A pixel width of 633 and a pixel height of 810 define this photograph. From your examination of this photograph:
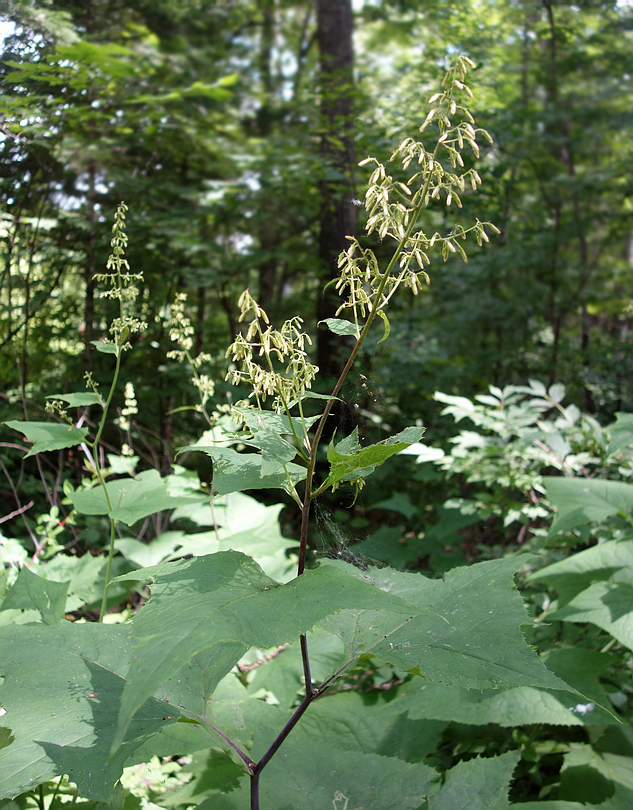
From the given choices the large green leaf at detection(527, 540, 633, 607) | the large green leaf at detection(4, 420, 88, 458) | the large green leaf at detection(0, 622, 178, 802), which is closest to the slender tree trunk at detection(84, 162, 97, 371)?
the large green leaf at detection(4, 420, 88, 458)

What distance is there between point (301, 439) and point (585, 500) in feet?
4.22

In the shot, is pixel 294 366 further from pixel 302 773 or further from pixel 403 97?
pixel 403 97

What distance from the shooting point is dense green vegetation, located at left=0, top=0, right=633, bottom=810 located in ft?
3.07

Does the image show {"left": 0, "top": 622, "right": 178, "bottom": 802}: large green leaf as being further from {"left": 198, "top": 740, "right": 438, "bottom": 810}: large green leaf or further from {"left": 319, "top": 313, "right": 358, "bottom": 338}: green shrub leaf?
{"left": 319, "top": 313, "right": 358, "bottom": 338}: green shrub leaf

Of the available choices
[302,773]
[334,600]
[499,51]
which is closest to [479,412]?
[302,773]

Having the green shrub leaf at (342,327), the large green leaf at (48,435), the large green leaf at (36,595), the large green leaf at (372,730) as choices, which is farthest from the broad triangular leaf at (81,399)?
the large green leaf at (372,730)

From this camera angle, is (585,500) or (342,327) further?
(585,500)

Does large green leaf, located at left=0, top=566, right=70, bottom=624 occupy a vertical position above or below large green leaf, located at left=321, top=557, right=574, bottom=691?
below

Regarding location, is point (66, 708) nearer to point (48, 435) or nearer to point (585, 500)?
point (48, 435)

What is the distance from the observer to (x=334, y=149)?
5336 millimetres

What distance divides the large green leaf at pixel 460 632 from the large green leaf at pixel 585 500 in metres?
0.75

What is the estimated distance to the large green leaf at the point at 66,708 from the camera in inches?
35.9

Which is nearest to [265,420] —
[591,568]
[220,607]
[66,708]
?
[220,607]

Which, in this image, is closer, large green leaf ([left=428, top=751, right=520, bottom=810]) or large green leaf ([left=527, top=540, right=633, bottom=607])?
large green leaf ([left=428, top=751, right=520, bottom=810])
